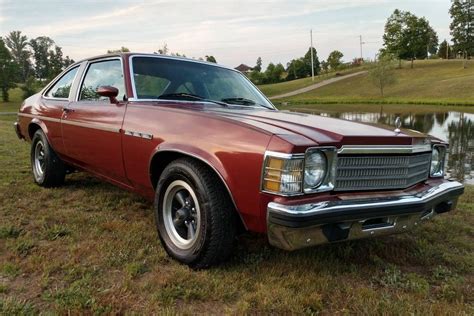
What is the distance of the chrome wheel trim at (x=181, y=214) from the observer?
2985mm

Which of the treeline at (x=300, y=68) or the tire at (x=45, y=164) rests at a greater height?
the treeline at (x=300, y=68)

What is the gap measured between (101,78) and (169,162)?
154cm

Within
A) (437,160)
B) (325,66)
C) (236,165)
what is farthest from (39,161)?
(325,66)

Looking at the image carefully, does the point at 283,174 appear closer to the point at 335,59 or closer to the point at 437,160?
the point at 437,160

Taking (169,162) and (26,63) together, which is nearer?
(169,162)

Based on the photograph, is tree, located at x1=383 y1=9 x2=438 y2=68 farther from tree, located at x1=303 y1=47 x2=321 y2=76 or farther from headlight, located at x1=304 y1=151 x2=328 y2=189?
headlight, located at x1=304 y1=151 x2=328 y2=189

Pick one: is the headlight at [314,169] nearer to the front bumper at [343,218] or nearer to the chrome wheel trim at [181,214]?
the front bumper at [343,218]

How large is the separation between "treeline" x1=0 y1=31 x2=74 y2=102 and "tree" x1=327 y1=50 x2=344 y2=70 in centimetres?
5064

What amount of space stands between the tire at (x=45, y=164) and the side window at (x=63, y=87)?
0.50 meters

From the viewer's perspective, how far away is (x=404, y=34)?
71.4 m

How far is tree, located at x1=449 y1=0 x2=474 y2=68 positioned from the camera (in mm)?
68375

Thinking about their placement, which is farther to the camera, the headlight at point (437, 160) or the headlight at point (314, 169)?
the headlight at point (437, 160)

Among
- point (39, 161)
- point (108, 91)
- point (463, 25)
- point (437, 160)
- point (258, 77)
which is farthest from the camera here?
point (258, 77)

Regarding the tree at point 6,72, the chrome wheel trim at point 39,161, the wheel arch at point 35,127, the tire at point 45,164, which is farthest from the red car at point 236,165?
the tree at point 6,72
